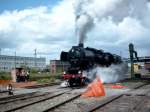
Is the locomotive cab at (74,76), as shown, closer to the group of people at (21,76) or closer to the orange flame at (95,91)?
the orange flame at (95,91)

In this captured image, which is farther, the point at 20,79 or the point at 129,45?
the point at 129,45

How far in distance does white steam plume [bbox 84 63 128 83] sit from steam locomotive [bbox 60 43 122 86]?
53cm

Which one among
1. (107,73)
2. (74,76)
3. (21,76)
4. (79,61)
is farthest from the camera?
(21,76)

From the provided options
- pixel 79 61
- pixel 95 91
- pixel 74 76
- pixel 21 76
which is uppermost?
pixel 79 61

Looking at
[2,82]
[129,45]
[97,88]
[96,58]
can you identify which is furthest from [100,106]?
[129,45]

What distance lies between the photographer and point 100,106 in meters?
13.3

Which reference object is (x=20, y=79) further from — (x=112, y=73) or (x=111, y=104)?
(x=111, y=104)

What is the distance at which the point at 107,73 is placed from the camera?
29.5 m

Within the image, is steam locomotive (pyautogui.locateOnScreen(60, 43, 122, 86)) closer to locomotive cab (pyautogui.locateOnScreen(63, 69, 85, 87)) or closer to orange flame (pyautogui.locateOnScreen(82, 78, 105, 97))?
locomotive cab (pyautogui.locateOnScreen(63, 69, 85, 87))

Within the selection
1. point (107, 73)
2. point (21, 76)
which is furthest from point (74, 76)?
point (21, 76)

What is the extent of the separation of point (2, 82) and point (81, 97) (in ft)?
40.5

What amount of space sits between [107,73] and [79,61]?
5.48m

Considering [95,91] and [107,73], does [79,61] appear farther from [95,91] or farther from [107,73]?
[95,91]

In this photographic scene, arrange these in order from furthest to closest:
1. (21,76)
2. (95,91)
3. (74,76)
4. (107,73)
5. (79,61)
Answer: (21,76) → (107,73) → (79,61) → (74,76) → (95,91)
